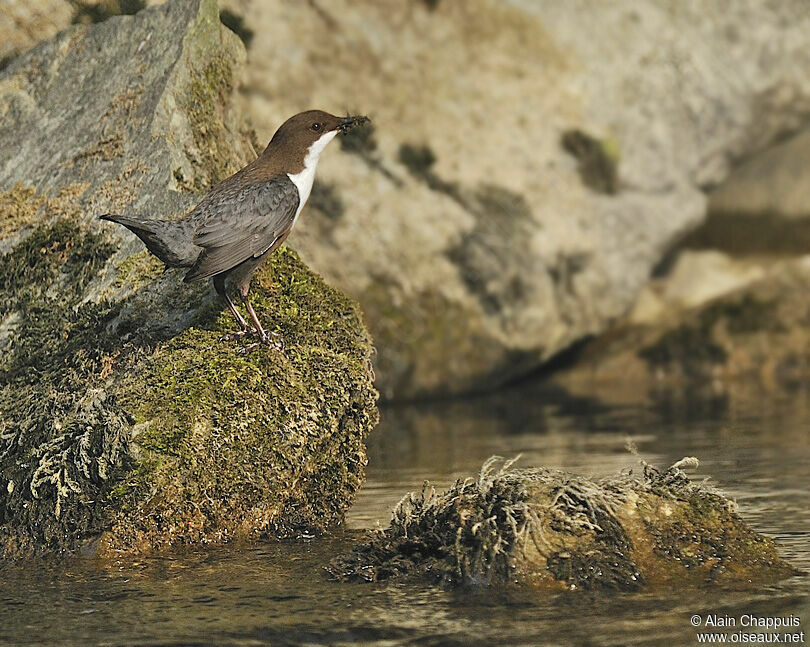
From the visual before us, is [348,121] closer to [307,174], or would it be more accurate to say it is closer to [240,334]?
[307,174]

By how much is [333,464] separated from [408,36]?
20.0ft

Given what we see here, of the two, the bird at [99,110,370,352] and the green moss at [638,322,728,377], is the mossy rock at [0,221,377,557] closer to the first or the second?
the bird at [99,110,370,352]

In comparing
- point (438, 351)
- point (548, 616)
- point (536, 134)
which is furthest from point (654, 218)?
point (548, 616)

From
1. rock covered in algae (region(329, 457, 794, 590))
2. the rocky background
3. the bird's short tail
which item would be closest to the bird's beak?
the bird's short tail

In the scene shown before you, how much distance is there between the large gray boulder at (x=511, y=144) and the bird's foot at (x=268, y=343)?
452 centimetres

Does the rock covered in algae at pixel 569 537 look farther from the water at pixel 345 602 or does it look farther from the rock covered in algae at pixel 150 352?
the rock covered in algae at pixel 150 352

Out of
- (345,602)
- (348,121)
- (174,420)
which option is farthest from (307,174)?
(345,602)

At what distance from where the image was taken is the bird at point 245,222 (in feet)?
17.2

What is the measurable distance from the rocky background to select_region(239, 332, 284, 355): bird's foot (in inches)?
173

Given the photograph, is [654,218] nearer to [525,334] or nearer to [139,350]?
[525,334]

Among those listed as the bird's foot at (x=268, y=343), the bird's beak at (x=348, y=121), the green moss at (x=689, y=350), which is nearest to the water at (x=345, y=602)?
the bird's foot at (x=268, y=343)

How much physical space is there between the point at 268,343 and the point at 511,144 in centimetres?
594

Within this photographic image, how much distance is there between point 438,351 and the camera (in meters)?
10.7

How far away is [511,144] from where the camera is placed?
10969 millimetres
